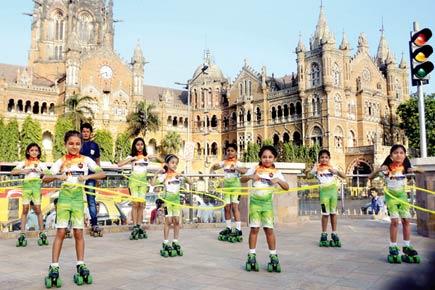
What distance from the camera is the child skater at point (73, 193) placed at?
517cm

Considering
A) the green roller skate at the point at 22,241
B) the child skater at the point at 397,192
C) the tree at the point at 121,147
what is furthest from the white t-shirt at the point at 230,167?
the tree at the point at 121,147

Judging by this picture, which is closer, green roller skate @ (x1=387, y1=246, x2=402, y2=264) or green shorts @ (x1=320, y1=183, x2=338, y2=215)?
green roller skate @ (x1=387, y1=246, x2=402, y2=264)

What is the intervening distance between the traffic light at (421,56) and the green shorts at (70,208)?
7420mm

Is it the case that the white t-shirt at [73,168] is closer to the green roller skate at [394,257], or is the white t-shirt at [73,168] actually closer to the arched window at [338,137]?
the green roller skate at [394,257]

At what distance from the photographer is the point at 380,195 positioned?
17234 mm

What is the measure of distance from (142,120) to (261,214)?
46.9 meters

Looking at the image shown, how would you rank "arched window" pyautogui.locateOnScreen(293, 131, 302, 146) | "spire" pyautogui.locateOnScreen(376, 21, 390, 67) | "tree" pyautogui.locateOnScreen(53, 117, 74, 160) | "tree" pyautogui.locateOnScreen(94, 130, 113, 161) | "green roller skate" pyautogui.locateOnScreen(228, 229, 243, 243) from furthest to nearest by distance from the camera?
1. "spire" pyautogui.locateOnScreen(376, 21, 390, 67)
2. "arched window" pyautogui.locateOnScreen(293, 131, 302, 146)
3. "tree" pyautogui.locateOnScreen(94, 130, 113, 161)
4. "tree" pyautogui.locateOnScreen(53, 117, 74, 160)
5. "green roller skate" pyautogui.locateOnScreen(228, 229, 243, 243)

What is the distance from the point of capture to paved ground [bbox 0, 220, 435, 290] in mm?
4977

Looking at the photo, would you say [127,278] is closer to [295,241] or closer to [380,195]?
[295,241]

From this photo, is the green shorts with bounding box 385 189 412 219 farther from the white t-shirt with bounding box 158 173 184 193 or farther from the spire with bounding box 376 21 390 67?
the spire with bounding box 376 21 390 67

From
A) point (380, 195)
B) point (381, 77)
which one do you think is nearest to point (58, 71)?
point (381, 77)

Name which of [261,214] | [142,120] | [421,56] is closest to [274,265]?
[261,214]

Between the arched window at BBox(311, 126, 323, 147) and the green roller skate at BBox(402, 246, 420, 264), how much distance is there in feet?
144

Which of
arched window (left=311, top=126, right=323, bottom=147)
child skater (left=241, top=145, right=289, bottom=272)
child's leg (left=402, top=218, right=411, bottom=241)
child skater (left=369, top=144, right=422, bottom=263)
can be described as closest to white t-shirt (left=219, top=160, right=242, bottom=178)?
child skater (left=241, top=145, right=289, bottom=272)
